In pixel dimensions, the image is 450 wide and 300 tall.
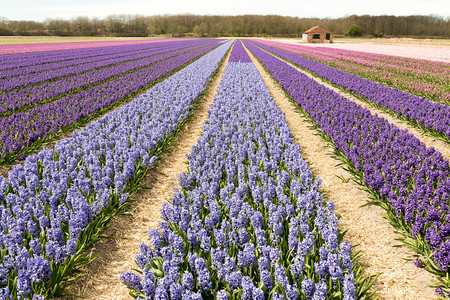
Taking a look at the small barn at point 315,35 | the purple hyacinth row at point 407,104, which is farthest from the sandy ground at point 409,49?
the purple hyacinth row at point 407,104

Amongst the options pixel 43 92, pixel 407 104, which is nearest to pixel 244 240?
pixel 407 104

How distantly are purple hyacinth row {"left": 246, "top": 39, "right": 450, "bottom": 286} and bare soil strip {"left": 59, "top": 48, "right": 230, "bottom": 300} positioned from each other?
184 inches

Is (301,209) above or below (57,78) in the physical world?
below

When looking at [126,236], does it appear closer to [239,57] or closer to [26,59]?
[239,57]

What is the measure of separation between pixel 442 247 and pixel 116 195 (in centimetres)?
580

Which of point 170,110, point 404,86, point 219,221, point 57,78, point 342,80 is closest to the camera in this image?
point 219,221

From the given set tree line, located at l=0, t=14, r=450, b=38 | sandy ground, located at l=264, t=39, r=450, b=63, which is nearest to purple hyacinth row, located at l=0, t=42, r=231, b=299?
sandy ground, located at l=264, t=39, r=450, b=63

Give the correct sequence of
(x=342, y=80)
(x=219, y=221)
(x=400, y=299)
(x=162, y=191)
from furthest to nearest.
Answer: (x=342, y=80), (x=162, y=191), (x=219, y=221), (x=400, y=299)

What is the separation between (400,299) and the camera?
426 centimetres

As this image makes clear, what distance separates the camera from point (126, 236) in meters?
5.75

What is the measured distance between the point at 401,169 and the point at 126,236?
613 centimetres

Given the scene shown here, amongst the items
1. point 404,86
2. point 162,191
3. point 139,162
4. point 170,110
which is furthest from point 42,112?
point 404,86

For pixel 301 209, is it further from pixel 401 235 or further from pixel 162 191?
pixel 162 191

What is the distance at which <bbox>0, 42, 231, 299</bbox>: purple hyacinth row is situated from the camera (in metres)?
4.07
